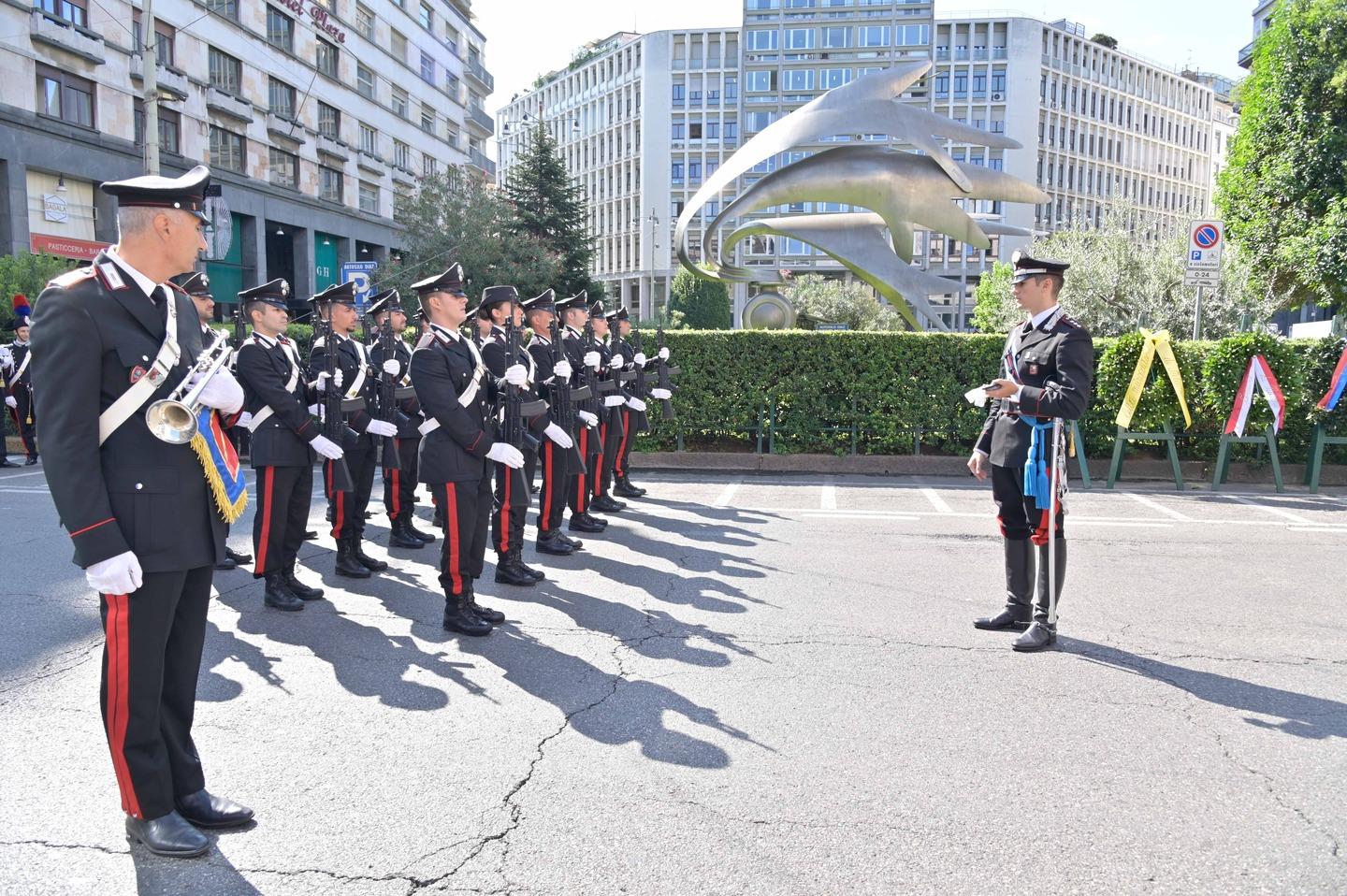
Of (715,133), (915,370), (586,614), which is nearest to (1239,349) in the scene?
(915,370)

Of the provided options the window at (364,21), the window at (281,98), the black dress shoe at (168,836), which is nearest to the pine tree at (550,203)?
the window at (281,98)

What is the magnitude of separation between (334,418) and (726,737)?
166 inches

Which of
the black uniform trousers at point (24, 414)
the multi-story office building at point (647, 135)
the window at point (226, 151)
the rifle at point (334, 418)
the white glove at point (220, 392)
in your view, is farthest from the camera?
the multi-story office building at point (647, 135)

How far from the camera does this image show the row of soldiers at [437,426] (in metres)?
5.68

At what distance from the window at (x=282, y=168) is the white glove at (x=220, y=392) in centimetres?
3627

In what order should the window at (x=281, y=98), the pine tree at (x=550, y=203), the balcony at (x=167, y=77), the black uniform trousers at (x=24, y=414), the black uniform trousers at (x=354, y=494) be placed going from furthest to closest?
the pine tree at (x=550, y=203), the window at (x=281, y=98), the balcony at (x=167, y=77), the black uniform trousers at (x=24, y=414), the black uniform trousers at (x=354, y=494)

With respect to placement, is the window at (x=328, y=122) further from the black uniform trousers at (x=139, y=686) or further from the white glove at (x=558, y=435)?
the black uniform trousers at (x=139, y=686)

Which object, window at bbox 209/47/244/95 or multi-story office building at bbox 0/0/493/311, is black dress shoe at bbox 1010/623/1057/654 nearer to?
multi-story office building at bbox 0/0/493/311

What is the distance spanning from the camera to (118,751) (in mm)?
3131

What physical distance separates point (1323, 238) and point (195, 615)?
64.0 feet

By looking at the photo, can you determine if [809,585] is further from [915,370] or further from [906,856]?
[915,370]

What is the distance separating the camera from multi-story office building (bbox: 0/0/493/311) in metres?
25.0

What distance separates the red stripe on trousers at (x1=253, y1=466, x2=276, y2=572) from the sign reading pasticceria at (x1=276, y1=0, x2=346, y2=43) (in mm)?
36417

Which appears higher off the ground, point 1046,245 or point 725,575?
point 1046,245
